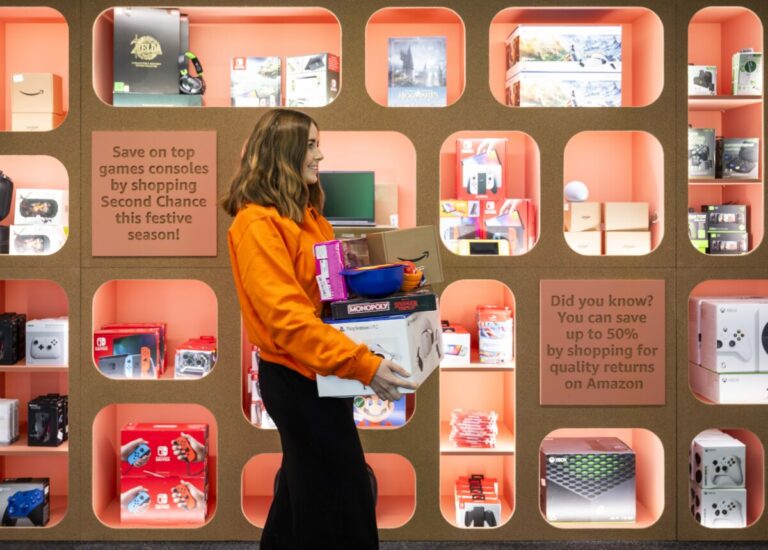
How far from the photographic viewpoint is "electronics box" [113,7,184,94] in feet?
10.4

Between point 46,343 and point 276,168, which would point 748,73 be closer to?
point 276,168

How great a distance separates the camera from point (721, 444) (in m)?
3.18

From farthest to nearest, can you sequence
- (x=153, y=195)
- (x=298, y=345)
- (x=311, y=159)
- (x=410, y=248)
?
(x=153, y=195) → (x=410, y=248) → (x=311, y=159) → (x=298, y=345)

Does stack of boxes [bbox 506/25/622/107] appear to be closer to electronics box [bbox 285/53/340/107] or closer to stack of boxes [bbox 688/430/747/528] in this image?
electronics box [bbox 285/53/340/107]

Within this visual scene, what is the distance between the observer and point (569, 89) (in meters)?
3.18

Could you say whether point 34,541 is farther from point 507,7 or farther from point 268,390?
point 507,7

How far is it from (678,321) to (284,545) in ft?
6.43

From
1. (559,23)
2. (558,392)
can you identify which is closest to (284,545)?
(558,392)

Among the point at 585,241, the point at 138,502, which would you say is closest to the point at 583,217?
the point at 585,241

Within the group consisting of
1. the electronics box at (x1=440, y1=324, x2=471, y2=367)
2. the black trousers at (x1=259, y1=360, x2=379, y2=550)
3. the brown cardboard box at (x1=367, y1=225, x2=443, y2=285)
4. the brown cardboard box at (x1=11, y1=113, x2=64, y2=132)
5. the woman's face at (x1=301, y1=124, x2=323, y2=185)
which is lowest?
the black trousers at (x1=259, y1=360, x2=379, y2=550)

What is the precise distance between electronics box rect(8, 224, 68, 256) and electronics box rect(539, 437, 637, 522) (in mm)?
2354

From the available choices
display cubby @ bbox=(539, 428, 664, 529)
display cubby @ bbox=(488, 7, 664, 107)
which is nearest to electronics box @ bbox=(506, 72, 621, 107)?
display cubby @ bbox=(488, 7, 664, 107)

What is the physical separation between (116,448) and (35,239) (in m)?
1.06

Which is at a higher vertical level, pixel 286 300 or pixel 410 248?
pixel 410 248
